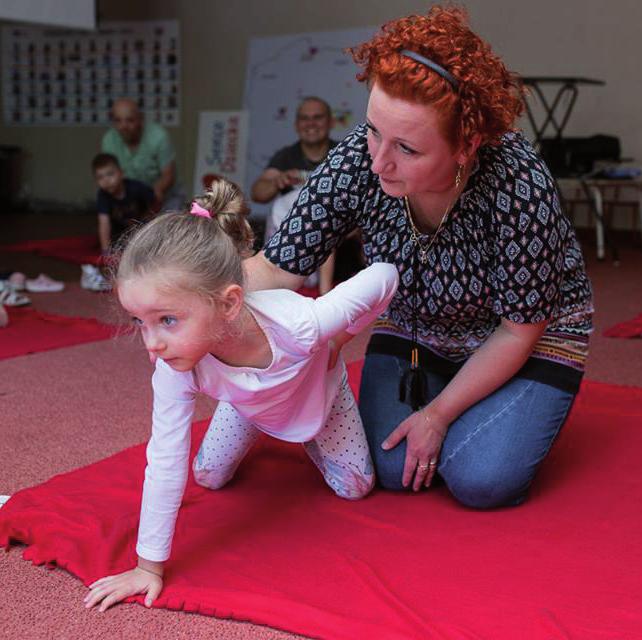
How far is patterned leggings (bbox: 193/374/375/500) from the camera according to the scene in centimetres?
145

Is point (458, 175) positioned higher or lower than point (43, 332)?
higher

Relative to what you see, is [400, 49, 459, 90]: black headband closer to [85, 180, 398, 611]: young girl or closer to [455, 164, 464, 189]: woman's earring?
[455, 164, 464, 189]: woman's earring

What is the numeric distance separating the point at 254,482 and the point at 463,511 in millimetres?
374

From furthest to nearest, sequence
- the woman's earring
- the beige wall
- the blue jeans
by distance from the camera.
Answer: the beige wall < the blue jeans < the woman's earring

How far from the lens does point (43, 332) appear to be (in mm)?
2750

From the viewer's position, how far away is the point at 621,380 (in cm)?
221

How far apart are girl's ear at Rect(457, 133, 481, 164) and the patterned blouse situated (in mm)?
103

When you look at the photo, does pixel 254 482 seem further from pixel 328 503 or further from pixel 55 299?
pixel 55 299

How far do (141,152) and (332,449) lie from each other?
3.51m

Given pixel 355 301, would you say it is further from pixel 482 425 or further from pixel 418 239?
pixel 482 425

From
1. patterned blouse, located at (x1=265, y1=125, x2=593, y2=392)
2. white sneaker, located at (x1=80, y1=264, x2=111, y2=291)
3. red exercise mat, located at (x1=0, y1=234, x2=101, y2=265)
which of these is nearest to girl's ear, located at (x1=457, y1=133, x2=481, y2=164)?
patterned blouse, located at (x1=265, y1=125, x2=593, y2=392)

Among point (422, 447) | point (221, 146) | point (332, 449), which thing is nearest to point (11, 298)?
point (332, 449)

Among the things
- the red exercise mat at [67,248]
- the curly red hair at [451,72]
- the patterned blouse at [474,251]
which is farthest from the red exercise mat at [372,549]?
the red exercise mat at [67,248]

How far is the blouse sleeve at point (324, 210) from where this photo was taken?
1405mm
